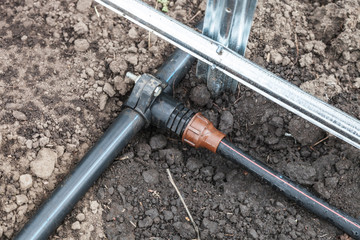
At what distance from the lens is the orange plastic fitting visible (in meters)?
2.09

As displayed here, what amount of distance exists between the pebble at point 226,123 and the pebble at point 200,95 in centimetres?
14

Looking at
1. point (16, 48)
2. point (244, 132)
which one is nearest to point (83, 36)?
point (16, 48)

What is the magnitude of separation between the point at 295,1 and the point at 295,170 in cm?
117

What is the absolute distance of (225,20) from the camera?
1.93 m

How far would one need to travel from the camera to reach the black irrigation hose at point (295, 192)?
1942mm

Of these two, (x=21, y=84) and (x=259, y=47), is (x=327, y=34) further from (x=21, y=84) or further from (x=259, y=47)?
(x=21, y=84)

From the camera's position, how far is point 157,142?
2246mm

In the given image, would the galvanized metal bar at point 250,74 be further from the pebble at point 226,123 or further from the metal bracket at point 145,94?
the pebble at point 226,123

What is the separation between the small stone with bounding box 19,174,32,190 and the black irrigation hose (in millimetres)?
975

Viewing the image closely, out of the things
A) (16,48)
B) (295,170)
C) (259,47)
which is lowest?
(295,170)

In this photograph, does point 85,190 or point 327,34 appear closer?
point 85,190

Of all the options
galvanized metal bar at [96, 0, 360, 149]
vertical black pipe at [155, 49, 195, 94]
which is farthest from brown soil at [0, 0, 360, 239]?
galvanized metal bar at [96, 0, 360, 149]

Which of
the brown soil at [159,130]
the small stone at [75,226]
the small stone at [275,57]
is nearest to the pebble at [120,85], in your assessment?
the brown soil at [159,130]

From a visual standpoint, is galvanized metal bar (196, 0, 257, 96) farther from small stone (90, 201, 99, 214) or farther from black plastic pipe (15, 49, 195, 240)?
small stone (90, 201, 99, 214)
